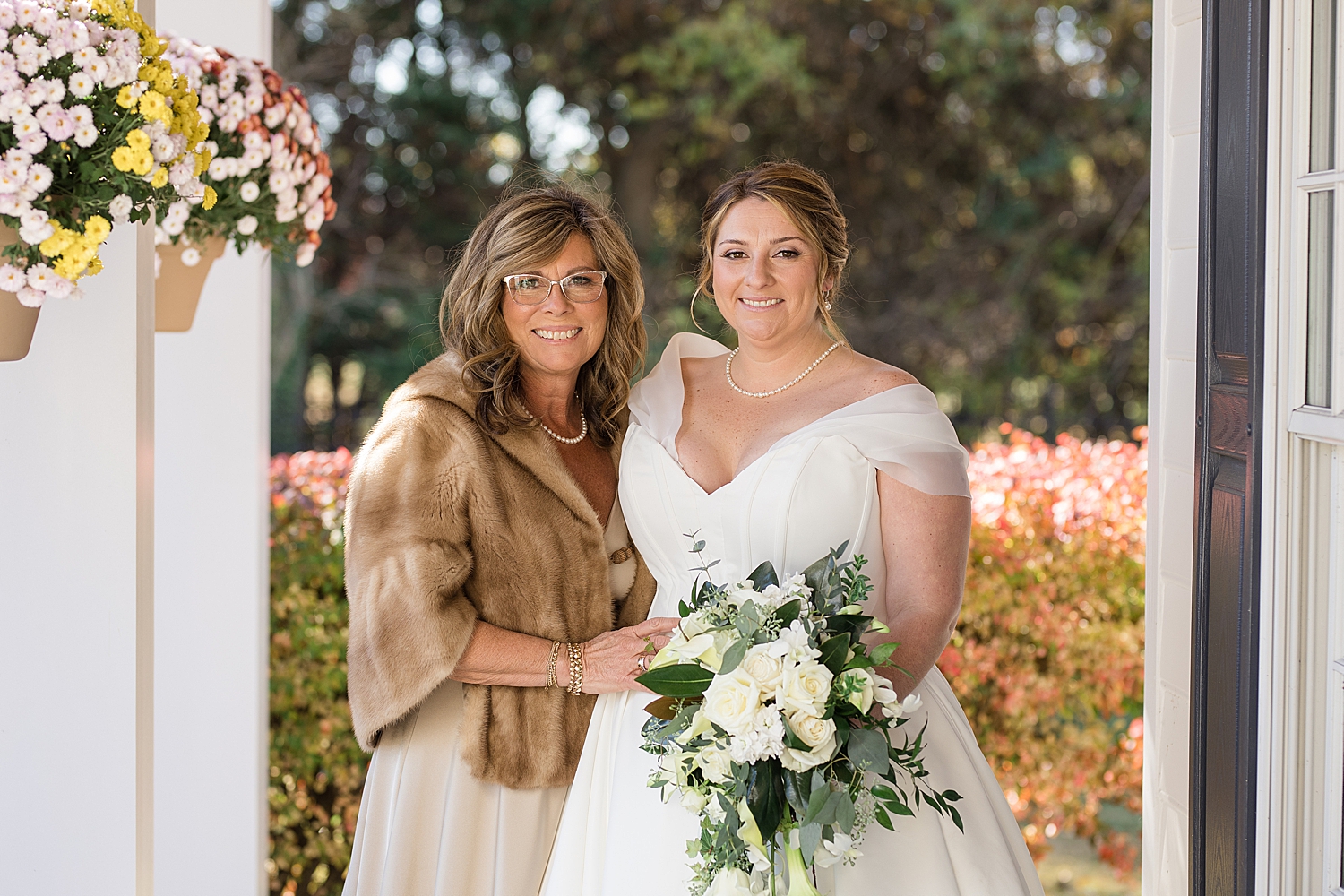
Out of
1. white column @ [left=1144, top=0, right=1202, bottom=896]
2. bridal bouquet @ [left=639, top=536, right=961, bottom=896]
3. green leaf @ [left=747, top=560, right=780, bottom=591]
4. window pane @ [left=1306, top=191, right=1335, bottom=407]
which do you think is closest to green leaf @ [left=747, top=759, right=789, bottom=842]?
bridal bouquet @ [left=639, top=536, right=961, bottom=896]

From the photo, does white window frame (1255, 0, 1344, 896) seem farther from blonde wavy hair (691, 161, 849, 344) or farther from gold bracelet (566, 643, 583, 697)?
gold bracelet (566, 643, 583, 697)

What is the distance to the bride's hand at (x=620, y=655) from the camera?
7.45 ft

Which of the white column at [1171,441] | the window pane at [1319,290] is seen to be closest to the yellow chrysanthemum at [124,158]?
the window pane at [1319,290]

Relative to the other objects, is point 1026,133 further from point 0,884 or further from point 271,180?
point 0,884

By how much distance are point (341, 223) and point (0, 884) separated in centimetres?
745

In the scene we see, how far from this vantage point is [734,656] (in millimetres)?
1721

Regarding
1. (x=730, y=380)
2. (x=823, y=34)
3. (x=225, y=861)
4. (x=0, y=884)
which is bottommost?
(x=225, y=861)

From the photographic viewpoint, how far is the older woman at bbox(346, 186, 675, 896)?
228cm

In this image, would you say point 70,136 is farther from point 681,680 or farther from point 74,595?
point 681,680

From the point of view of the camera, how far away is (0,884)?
2043mm

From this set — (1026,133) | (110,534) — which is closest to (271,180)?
(110,534)

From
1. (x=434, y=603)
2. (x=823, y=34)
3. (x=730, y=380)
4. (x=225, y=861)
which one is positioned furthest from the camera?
(x=823, y=34)

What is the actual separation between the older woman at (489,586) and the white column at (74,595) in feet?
1.47

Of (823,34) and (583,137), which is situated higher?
(823,34)
